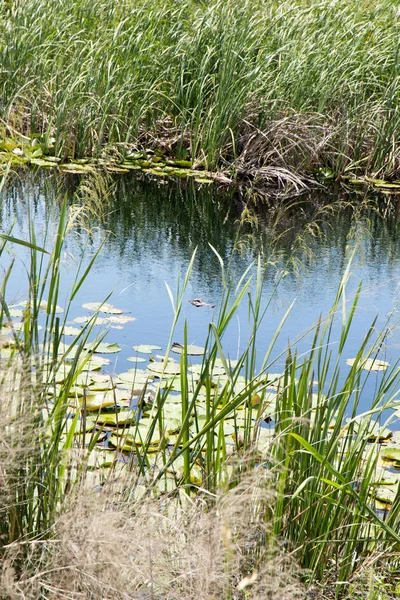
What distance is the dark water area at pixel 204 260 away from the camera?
452 centimetres

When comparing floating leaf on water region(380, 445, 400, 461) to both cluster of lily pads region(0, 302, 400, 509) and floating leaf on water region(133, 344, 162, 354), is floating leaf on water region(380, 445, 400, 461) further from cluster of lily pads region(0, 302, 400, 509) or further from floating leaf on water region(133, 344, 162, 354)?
floating leaf on water region(133, 344, 162, 354)

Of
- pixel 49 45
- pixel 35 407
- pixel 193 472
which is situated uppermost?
pixel 49 45

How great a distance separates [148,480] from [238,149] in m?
7.37

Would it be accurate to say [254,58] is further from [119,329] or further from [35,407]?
[35,407]

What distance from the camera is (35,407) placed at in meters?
1.90

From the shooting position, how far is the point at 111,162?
8867 millimetres

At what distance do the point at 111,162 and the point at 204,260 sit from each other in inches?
119

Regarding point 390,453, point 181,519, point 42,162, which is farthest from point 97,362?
point 42,162

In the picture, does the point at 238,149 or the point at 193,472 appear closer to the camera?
the point at 193,472

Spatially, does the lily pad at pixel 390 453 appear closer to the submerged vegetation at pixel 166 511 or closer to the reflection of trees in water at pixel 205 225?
the submerged vegetation at pixel 166 511

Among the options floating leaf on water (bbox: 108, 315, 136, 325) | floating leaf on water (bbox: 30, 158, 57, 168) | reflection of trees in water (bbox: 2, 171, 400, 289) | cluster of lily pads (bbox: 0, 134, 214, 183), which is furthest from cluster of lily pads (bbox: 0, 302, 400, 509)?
cluster of lily pads (bbox: 0, 134, 214, 183)

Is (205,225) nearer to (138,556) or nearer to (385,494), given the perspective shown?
(385,494)

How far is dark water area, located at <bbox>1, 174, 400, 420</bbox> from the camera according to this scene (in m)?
4.52

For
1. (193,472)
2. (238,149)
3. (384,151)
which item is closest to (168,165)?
(238,149)
